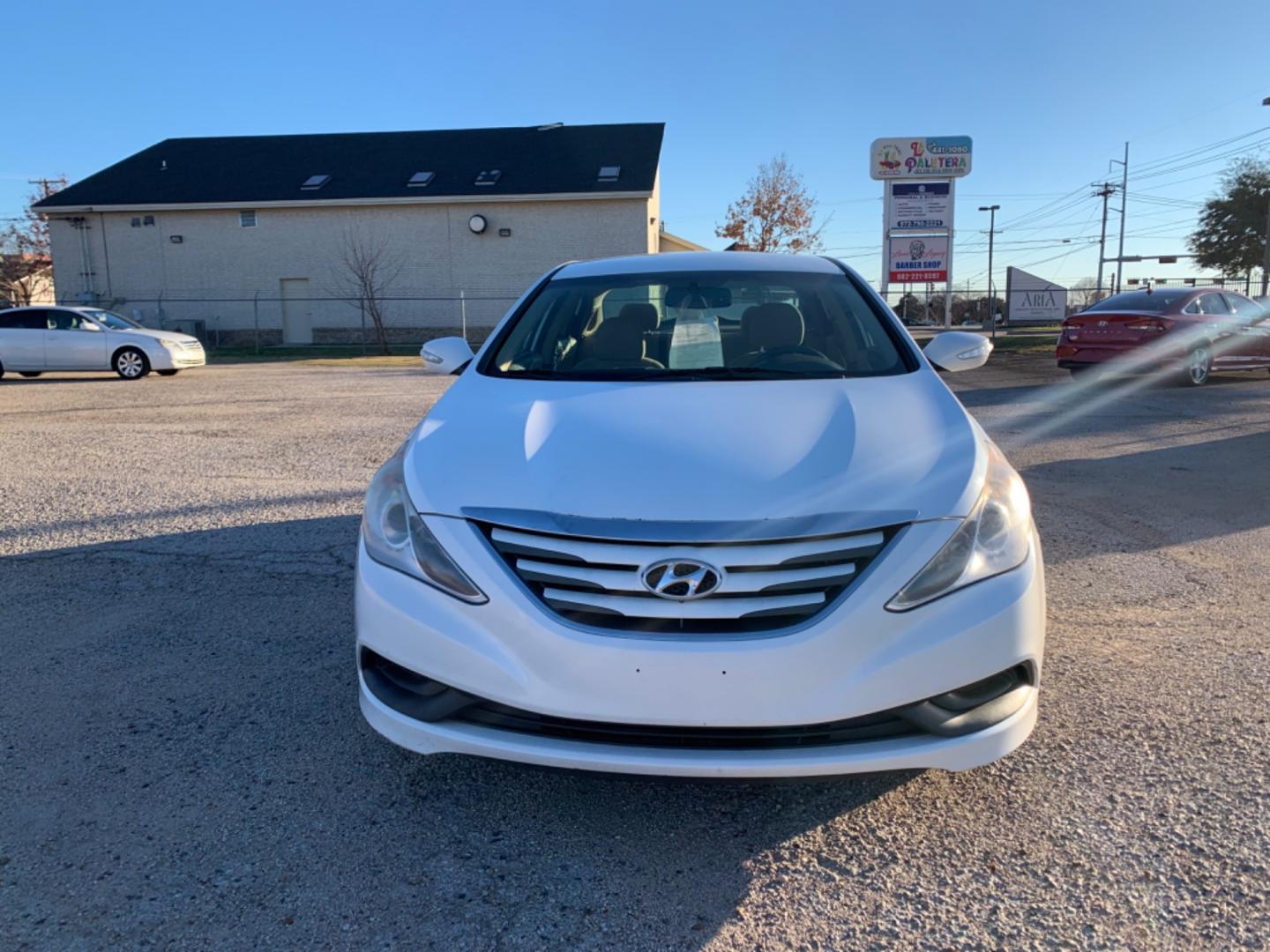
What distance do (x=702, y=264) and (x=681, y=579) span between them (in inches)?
95.0

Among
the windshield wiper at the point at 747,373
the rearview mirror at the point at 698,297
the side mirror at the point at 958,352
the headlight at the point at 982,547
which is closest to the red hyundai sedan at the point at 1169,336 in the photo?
the side mirror at the point at 958,352

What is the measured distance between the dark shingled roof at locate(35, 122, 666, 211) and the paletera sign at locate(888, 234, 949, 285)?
29.5 feet

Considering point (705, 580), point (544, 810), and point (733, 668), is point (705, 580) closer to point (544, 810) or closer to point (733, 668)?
point (733, 668)

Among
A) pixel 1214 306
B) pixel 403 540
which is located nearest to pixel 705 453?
pixel 403 540

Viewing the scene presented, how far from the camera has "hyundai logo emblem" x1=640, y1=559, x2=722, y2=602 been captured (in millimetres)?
2090

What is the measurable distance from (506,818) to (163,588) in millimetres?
2819

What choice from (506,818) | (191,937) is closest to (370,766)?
(506,818)

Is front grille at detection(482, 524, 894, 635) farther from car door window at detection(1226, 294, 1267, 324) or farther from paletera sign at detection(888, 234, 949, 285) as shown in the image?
paletera sign at detection(888, 234, 949, 285)

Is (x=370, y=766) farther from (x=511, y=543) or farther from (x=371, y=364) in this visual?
(x=371, y=364)

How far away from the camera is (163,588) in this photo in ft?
14.5

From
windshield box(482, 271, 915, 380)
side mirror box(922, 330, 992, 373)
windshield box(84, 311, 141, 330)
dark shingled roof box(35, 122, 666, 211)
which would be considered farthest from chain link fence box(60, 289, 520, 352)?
side mirror box(922, 330, 992, 373)

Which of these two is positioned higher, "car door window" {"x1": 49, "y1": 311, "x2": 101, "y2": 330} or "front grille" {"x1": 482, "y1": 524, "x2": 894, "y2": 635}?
"car door window" {"x1": 49, "y1": 311, "x2": 101, "y2": 330}

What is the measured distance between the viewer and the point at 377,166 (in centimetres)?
3055

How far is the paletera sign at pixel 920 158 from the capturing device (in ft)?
72.6
